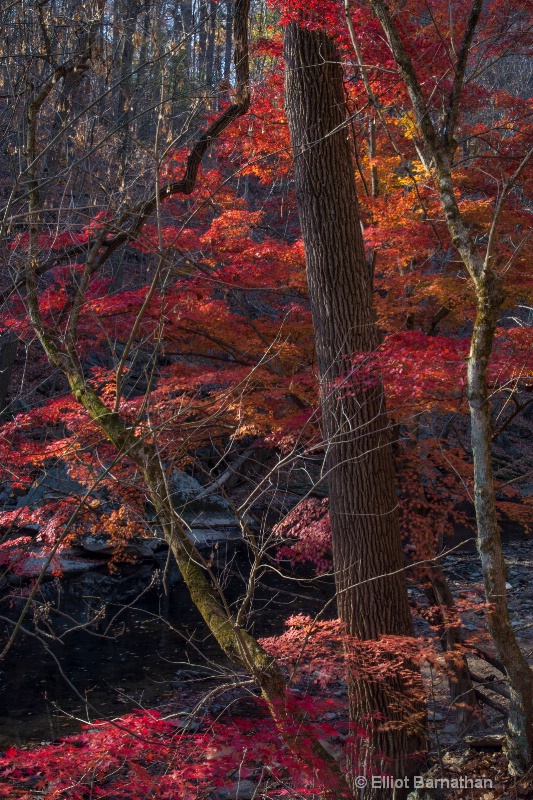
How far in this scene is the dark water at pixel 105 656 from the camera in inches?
324

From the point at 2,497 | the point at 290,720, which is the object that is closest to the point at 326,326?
the point at 290,720

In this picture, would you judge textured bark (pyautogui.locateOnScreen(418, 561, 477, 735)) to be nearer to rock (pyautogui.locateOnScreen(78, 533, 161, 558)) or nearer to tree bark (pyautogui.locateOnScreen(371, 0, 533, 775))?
tree bark (pyautogui.locateOnScreen(371, 0, 533, 775))

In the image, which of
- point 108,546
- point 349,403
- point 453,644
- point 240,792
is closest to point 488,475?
point 349,403

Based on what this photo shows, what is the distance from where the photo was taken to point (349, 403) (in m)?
6.66

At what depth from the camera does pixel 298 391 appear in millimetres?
8398

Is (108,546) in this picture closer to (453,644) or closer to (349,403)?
(453,644)

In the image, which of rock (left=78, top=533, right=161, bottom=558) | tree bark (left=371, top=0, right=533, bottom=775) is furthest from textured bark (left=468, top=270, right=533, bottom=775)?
rock (left=78, top=533, right=161, bottom=558)

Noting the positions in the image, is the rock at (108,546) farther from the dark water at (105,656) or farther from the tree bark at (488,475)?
the tree bark at (488,475)

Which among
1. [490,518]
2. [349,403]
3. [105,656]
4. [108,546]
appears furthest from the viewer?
[108,546]

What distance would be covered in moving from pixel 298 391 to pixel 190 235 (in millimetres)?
2690

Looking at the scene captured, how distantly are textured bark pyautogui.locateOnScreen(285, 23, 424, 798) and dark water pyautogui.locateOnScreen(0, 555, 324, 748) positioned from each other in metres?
0.74

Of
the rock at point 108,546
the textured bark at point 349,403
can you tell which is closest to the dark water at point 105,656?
the rock at point 108,546

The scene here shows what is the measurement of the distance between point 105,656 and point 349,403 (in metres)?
5.94

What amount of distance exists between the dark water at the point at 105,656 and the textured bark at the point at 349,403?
2.41 ft
